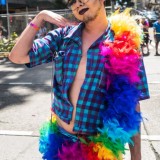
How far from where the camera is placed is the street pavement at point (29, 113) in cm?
412

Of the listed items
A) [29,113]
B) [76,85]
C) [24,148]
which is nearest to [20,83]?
[29,113]

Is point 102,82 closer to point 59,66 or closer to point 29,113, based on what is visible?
point 59,66

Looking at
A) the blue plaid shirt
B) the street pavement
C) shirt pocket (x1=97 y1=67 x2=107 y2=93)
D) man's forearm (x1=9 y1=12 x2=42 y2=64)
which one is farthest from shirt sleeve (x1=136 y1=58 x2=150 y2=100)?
the street pavement

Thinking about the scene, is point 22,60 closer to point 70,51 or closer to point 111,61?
point 70,51

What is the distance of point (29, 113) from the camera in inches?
227

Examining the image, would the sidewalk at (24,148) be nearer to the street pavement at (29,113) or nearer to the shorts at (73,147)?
the street pavement at (29,113)

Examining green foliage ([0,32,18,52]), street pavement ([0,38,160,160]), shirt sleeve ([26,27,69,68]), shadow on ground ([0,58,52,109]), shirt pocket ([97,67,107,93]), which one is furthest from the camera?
green foliage ([0,32,18,52])

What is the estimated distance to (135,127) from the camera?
75.0 inches

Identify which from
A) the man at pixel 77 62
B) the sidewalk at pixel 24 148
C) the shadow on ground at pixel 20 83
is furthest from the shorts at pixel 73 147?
the shadow on ground at pixel 20 83

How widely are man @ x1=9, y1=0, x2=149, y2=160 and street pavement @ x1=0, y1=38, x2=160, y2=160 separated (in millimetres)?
1008

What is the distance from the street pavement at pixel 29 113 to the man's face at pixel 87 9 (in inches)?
48.7

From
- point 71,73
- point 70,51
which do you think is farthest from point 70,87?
point 70,51

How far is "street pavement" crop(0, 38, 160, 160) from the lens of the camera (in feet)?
13.5

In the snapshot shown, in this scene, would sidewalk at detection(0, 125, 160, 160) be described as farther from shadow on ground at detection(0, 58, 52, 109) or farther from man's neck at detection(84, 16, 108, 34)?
man's neck at detection(84, 16, 108, 34)
